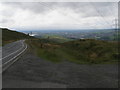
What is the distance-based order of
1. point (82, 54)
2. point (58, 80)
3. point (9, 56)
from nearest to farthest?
point (58, 80)
point (9, 56)
point (82, 54)

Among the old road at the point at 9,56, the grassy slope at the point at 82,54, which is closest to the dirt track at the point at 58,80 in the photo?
the old road at the point at 9,56

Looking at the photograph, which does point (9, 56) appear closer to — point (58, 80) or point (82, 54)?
point (58, 80)

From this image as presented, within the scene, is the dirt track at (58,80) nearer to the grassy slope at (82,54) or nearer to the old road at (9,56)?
the old road at (9,56)

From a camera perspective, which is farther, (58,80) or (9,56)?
(9,56)

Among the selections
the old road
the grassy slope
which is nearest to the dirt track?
the old road

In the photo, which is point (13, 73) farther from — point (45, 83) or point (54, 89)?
point (54, 89)

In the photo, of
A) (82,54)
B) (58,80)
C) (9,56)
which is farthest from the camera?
(82,54)

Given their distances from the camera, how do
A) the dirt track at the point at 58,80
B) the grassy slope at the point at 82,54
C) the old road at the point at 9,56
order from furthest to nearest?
the grassy slope at the point at 82,54 < the old road at the point at 9,56 < the dirt track at the point at 58,80

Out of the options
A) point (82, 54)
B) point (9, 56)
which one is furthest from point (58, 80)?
point (82, 54)

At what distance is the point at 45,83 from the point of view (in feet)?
40.5

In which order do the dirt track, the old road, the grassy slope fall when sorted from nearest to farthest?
the dirt track, the old road, the grassy slope

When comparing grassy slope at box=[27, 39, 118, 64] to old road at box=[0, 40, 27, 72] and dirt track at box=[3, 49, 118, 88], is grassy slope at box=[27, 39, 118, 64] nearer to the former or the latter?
old road at box=[0, 40, 27, 72]

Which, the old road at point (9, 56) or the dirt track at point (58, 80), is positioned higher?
the old road at point (9, 56)

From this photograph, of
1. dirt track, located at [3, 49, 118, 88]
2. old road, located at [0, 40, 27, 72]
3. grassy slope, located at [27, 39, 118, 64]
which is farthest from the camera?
grassy slope, located at [27, 39, 118, 64]
